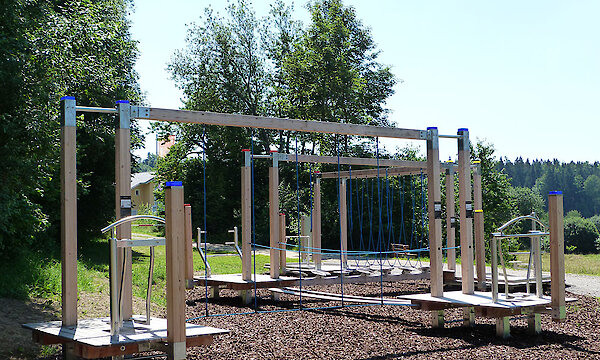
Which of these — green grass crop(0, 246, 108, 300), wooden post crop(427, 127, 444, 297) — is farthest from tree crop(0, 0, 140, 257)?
wooden post crop(427, 127, 444, 297)

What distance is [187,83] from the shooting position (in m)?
34.3

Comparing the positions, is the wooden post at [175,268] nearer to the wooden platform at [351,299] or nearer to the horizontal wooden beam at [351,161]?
the wooden platform at [351,299]

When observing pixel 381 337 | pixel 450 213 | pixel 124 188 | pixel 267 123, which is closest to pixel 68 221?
pixel 124 188

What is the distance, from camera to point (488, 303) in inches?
299

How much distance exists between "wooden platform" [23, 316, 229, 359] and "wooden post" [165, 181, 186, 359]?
0.61 ft

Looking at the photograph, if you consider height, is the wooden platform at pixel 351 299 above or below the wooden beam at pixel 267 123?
below

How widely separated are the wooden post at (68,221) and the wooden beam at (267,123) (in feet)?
3.10

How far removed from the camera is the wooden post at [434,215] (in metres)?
8.25

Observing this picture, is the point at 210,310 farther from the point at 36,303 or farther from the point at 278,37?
the point at 278,37

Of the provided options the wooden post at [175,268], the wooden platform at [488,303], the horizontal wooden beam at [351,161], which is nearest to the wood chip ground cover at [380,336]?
the wooden platform at [488,303]

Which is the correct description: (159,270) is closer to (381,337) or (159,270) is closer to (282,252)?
(282,252)

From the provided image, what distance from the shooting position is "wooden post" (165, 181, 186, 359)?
16.9ft

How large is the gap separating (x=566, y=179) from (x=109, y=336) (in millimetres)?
115367

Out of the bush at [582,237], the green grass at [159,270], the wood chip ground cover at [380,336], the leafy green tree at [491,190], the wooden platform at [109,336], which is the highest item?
the leafy green tree at [491,190]
